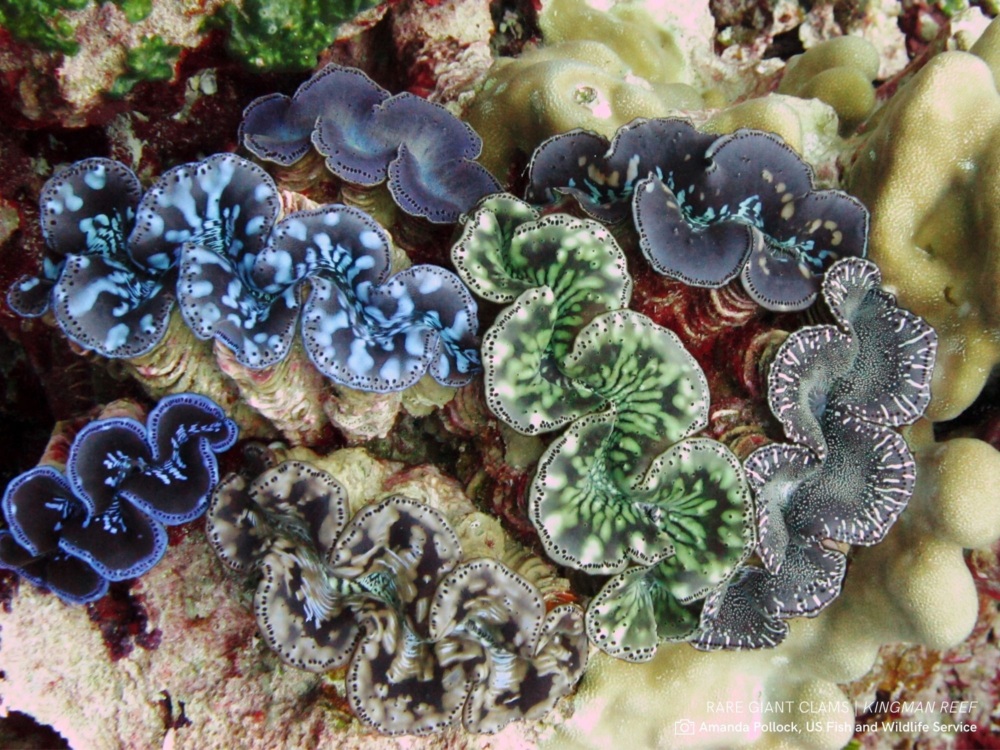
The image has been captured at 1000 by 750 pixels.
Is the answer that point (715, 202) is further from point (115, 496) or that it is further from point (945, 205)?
point (115, 496)

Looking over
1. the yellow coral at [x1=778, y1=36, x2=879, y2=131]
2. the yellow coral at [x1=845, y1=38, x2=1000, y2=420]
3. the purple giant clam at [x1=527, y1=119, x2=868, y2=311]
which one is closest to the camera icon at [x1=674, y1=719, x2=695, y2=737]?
the yellow coral at [x1=845, y1=38, x2=1000, y2=420]

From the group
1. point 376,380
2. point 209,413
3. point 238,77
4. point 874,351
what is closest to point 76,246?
point 209,413

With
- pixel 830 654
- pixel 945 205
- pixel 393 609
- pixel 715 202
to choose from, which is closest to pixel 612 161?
pixel 715 202

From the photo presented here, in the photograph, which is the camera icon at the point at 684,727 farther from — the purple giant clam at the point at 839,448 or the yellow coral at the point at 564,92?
the yellow coral at the point at 564,92

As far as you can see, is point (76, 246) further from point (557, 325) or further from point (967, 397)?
point (967, 397)

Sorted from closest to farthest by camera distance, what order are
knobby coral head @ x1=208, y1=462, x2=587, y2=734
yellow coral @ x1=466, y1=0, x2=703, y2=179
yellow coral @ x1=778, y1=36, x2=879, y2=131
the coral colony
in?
the coral colony
knobby coral head @ x1=208, y1=462, x2=587, y2=734
yellow coral @ x1=466, y1=0, x2=703, y2=179
yellow coral @ x1=778, y1=36, x2=879, y2=131

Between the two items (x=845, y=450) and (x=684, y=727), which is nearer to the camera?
(x=845, y=450)

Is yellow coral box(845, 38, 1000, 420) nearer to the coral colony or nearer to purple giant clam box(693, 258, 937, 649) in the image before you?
the coral colony
